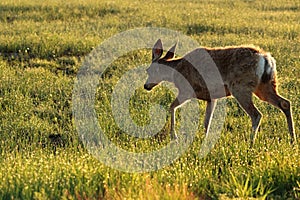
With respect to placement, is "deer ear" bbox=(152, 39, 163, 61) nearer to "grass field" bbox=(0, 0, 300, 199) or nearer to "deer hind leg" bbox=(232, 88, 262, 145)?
"grass field" bbox=(0, 0, 300, 199)

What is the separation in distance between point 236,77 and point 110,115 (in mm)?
2572

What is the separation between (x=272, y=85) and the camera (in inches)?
330

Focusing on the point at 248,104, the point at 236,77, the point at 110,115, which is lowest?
the point at 110,115

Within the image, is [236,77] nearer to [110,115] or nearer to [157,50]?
[157,50]

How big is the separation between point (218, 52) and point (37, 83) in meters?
4.59

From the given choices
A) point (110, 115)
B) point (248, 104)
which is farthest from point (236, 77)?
point (110, 115)

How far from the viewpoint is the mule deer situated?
8.20m

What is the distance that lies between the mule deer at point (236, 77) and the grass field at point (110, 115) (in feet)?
1.52

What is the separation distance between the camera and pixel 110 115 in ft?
32.8

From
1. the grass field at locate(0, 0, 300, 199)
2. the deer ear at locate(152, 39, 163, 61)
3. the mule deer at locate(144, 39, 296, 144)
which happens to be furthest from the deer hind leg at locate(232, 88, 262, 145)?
the deer ear at locate(152, 39, 163, 61)

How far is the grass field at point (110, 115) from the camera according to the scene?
604 centimetres

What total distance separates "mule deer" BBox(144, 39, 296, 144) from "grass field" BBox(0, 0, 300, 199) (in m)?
0.46

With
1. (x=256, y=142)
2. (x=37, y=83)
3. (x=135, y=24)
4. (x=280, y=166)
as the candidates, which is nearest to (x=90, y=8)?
(x=135, y=24)

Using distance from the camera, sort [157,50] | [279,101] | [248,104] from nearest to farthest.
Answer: [248,104] < [279,101] < [157,50]
